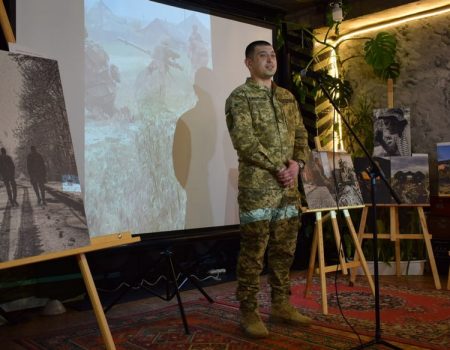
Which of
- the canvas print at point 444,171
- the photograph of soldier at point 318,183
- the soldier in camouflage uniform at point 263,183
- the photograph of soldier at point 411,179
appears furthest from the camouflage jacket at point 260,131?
the canvas print at point 444,171

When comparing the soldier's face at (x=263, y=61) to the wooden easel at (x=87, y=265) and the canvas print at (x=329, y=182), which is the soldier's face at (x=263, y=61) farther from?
the wooden easel at (x=87, y=265)

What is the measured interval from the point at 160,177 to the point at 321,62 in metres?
2.50

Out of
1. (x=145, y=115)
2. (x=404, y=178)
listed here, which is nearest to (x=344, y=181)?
(x=404, y=178)

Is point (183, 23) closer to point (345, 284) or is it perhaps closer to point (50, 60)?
point (50, 60)

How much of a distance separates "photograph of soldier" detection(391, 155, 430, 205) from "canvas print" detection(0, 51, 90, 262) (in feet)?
9.93

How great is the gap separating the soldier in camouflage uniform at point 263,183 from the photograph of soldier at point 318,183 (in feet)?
1.41

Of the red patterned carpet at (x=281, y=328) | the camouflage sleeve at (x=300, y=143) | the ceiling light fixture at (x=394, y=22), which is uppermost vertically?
the ceiling light fixture at (x=394, y=22)

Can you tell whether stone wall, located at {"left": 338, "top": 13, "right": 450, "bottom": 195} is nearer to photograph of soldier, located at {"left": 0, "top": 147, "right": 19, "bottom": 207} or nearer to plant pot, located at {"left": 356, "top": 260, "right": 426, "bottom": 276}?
plant pot, located at {"left": 356, "top": 260, "right": 426, "bottom": 276}

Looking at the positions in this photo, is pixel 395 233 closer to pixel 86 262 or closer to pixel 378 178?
pixel 378 178

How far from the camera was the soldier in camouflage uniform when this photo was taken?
2693 mm

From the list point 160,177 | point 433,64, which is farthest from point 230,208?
point 433,64

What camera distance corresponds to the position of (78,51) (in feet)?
11.4

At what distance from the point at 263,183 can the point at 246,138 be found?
0.87ft

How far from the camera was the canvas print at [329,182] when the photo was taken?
3.33 metres
